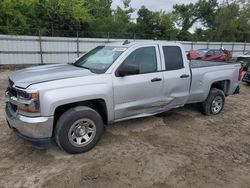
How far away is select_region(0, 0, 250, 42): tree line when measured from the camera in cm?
1898

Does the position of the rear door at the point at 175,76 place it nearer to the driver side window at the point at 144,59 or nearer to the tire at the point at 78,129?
the driver side window at the point at 144,59

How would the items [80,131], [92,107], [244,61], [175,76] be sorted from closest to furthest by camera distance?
[80,131]
[92,107]
[175,76]
[244,61]

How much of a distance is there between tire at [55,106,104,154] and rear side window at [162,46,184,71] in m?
1.90

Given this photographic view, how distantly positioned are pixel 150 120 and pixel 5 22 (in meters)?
15.9

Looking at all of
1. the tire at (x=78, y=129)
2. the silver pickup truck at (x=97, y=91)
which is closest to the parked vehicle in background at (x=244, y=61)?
the silver pickup truck at (x=97, y=91)

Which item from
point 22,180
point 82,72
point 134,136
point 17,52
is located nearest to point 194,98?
point 134,136

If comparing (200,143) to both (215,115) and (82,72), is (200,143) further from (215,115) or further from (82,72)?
(82,72)

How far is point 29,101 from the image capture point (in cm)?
350

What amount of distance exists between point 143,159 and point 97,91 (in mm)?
1303

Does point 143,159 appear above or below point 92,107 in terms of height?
below

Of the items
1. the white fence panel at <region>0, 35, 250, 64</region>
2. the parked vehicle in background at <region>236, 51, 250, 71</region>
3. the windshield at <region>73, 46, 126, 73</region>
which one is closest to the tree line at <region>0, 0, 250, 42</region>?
the white fence panel at <region>0, 35, 250, 64</region>

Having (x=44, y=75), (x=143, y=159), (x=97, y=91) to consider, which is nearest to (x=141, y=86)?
(x=97, y=91)

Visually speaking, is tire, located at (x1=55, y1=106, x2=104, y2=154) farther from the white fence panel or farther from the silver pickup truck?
the white fence panel

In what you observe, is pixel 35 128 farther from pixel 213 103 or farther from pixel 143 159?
pixel 213 103
